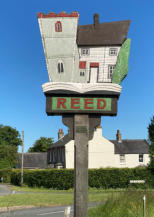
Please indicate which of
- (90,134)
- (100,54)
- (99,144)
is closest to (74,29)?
(100,54)

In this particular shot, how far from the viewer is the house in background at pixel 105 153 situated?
155 ft

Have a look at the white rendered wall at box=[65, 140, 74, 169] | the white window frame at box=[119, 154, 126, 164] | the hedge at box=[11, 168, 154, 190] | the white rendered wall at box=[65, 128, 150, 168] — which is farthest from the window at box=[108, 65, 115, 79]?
the white window frame at box=[119, 154, 126, 164]

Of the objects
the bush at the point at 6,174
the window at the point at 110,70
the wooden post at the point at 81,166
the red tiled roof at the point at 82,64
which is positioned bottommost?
the bush at the point at 6,174

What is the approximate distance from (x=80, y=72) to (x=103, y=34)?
3.50 ft

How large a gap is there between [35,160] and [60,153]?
2037cm

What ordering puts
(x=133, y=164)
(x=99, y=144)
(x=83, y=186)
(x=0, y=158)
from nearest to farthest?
(x=83, y=186), (x=99, y=144), (x=133, y=164), (x=0, y=158)

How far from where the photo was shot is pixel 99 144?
4747 centimetres

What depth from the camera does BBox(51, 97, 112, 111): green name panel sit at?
7.77 m

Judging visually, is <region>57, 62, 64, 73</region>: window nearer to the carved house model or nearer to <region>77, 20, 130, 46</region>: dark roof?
the carved house model

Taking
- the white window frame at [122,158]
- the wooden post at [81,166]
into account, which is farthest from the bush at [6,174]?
the wooden post at [81,166]

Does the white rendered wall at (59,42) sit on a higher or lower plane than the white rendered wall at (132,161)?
higher

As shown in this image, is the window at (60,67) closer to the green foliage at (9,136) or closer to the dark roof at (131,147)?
the dark roof at (131,147)

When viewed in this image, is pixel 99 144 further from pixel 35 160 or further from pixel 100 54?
pixel 100 54

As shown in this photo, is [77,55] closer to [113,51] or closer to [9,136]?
[113,51]
